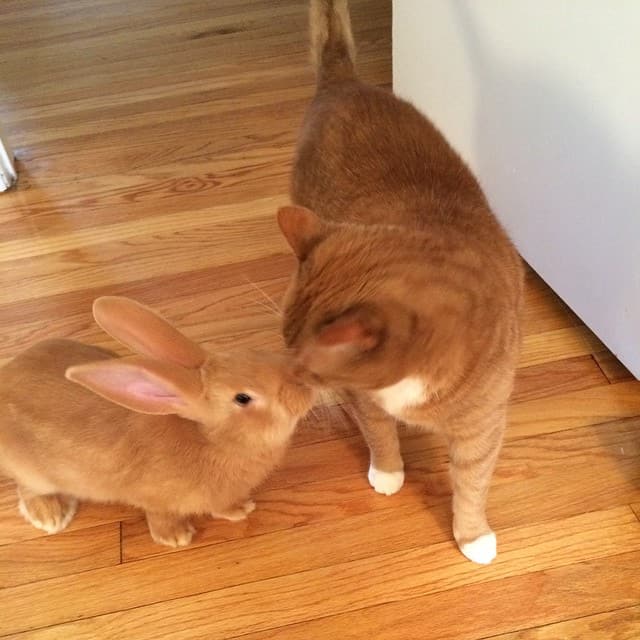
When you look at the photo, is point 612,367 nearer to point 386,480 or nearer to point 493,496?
point 493,496

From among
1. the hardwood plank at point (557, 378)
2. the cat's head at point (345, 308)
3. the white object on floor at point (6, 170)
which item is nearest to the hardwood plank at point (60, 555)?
the cat's head at point (345, 308)

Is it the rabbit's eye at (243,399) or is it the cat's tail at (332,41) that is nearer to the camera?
the rabbit's eye at (243,399)

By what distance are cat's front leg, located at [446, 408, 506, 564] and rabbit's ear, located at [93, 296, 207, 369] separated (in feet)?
1.29

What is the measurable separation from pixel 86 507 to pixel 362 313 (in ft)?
2.58

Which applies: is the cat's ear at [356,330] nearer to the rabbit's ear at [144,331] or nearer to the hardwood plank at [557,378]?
the rabbit's ear at [144,331]

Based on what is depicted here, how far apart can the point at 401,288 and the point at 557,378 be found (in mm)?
716

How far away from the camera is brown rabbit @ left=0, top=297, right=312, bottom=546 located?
39.6 inches

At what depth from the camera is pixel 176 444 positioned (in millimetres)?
1127

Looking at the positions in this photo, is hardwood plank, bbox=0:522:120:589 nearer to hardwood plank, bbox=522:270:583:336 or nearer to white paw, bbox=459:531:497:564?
white paw, bbox=459:531:497:564

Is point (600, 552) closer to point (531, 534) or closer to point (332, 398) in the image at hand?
point (531, 534)

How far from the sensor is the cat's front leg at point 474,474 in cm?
104

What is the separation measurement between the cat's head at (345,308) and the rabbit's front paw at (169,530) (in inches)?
17.3

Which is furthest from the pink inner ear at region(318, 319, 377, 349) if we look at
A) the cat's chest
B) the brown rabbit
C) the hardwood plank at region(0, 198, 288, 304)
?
the hardwood plank at region(0, 198, 288, 304)

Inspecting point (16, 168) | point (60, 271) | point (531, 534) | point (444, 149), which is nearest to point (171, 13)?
point (16, 168)
